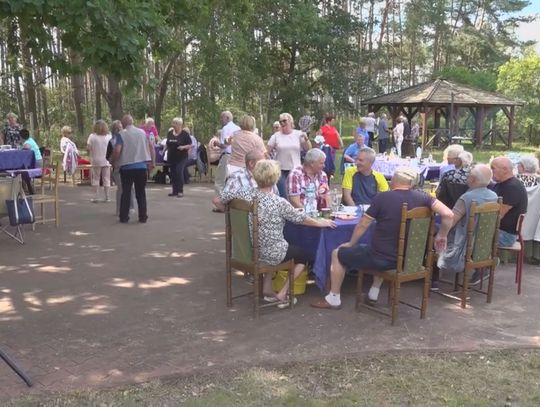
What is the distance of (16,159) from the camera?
404 inches

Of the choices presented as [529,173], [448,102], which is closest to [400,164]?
[529,173]

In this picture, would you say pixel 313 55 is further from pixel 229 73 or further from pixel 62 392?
pixel 62 392

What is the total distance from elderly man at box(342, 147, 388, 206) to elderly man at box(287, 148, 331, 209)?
0.37 metres

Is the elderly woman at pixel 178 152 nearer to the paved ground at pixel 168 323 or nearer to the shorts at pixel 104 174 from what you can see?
the shorts at pixel 104 174

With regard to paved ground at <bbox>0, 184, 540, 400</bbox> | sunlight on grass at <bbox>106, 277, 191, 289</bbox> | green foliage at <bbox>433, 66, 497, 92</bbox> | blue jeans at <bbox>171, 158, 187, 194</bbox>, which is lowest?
paved ground at <bbox>0, 184, 540, 400</bbox>

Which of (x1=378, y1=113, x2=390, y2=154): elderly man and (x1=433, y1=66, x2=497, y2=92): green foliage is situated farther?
(x1=433, y1=66, x2=497, y2=92): green foliage

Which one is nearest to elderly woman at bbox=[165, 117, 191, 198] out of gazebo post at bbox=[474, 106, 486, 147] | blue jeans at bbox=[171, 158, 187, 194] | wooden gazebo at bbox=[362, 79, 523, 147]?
blue jeans at bbox=[171, 158, 187, 194]

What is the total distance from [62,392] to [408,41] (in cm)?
6019

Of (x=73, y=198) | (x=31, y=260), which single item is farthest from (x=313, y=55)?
(x=31, y=260)

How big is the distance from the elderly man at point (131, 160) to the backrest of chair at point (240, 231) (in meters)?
3.86

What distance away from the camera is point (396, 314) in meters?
4.52

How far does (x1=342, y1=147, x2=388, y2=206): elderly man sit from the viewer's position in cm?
588

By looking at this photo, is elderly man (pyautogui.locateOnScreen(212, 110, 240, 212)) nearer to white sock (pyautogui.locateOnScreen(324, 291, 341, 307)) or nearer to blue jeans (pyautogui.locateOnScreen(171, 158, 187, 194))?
blue jeans (pyautogui.locateOnScreen(171, 158, 187, 194))

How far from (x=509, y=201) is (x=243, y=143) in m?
3.23
